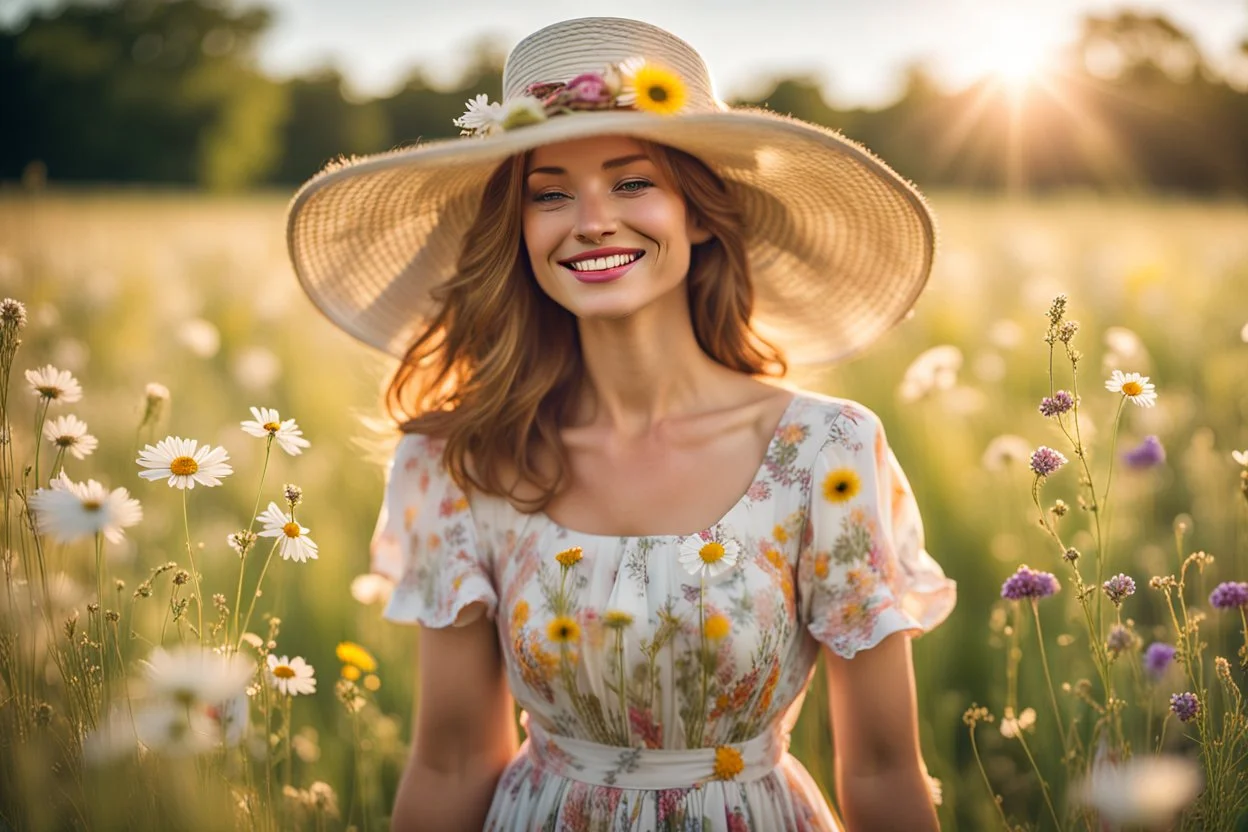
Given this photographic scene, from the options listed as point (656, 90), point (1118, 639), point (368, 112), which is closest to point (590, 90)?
point (656, 90)

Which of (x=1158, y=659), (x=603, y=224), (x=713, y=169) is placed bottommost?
(x=1158, y=659)

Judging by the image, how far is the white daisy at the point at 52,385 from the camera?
1.24 metres

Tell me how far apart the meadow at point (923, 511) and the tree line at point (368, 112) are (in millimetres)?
14677

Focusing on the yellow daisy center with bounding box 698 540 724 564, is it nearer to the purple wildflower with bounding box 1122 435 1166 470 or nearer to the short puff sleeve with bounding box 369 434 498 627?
the short puff sleeve with bounding box 369 434 498 627

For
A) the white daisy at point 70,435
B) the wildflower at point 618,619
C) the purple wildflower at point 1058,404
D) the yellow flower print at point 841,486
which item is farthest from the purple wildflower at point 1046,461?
the white daisy at point 70,435

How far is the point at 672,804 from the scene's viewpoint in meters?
1.47

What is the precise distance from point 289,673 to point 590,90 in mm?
930

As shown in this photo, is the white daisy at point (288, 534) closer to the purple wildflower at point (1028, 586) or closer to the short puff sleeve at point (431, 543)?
the short puff sleeve at point (431, 543)

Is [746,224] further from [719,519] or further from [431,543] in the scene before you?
[431,543]

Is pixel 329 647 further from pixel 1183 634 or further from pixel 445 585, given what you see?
pixel 1183 634

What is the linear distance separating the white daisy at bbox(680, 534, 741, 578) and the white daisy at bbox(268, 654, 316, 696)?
523 mm

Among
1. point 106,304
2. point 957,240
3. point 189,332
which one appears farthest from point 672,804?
point 957,240

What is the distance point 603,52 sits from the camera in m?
1.52

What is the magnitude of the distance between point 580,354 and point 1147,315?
10.9 ft
